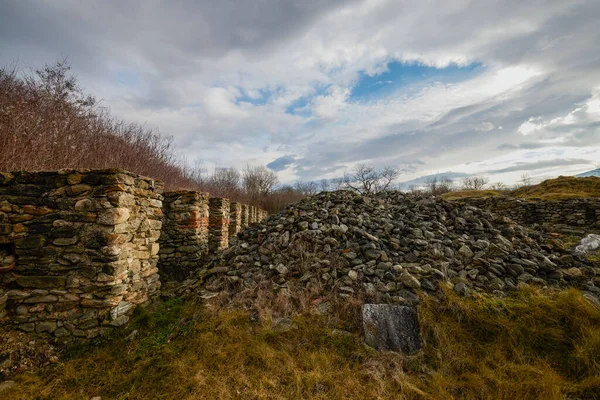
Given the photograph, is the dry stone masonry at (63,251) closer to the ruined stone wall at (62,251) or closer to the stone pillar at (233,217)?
the ruined stone wall at (62,251)

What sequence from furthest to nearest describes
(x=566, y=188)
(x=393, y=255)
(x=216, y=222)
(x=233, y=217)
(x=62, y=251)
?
(x=566, y=188)
(x=233, y=217)
(x=216, y=222)
(x=393, y=255)
(x=62, y=251)

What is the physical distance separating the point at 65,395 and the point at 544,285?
22.5 feet

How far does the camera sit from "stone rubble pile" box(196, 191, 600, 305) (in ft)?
14.3

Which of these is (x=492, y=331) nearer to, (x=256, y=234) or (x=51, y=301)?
(x=256, y=234)

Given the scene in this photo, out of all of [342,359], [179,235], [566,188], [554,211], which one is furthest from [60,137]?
[566,188]

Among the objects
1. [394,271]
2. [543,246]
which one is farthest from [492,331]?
[543,246]

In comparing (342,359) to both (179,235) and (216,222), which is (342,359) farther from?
(216,222)

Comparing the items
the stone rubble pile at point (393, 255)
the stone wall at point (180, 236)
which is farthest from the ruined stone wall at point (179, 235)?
the stone rubble pile at point (393, 255)

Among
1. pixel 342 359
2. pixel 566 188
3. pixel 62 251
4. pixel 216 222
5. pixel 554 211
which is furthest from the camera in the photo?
pixel 566 188

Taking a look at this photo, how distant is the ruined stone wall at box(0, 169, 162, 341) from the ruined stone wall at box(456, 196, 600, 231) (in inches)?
627

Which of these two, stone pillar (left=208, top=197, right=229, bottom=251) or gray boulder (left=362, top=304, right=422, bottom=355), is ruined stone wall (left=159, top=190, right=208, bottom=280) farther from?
gray boulder (left=362, top=304, right=422, bottom=355)

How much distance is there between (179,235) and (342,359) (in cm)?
497

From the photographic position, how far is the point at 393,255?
5.07m

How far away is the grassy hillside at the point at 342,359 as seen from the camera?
2.76m
